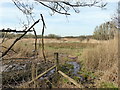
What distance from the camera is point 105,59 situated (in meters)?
3.77

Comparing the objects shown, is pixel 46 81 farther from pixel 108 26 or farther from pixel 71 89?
pixel 108 26

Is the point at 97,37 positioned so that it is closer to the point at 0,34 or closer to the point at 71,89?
the point at 71,89

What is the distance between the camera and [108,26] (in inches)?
166

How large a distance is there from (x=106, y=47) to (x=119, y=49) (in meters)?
0.47

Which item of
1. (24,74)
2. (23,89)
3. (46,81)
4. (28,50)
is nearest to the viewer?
(23,89)

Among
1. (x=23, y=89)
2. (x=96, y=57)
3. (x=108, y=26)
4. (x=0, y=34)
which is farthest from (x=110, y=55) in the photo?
(x=0, y=34)

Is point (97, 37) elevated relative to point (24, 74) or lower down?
elevated

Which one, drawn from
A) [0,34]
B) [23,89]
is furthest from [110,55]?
[0,34]

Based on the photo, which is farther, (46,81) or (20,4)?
(46,81)

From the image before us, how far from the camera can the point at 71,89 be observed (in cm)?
192

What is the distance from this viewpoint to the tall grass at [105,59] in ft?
10.6

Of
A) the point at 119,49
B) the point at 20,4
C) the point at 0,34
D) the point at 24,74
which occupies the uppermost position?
the point at 20,4

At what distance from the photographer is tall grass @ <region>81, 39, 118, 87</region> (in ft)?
10.6

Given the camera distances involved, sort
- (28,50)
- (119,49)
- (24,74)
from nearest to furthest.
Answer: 1. (24,74)
2. (119,49)
3. (28,50)
